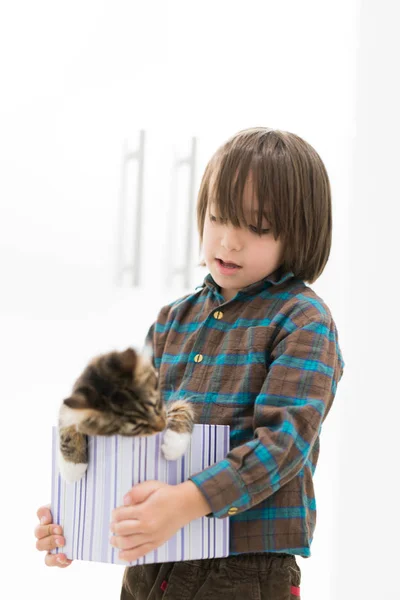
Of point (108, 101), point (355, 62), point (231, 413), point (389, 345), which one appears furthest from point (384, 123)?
point (231, 413)

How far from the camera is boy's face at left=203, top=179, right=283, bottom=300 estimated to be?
994 mm

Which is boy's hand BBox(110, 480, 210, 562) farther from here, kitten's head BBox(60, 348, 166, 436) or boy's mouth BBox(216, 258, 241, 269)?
boy's mouth BBox(216, 258, 241, 269)

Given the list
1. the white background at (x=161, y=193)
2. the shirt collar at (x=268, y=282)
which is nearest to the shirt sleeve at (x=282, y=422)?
the shirt collar at (x=268, y=282)

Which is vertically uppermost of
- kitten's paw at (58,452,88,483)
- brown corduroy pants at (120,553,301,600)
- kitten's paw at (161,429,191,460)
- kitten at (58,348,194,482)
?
kitten at (58,348,194,482)

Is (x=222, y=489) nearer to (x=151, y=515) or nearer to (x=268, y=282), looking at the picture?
(x=151, y=515)

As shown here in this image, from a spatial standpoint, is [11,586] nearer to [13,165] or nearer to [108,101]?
[13,165]

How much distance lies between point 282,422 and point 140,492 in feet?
0.60

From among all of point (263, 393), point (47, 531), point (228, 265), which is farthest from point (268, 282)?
point (47, 531)

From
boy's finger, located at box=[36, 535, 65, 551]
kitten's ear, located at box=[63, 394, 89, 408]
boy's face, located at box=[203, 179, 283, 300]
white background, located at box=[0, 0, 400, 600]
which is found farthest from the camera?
white background, located at box=[0, 0, 400, 600]

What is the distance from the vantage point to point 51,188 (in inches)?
63.5

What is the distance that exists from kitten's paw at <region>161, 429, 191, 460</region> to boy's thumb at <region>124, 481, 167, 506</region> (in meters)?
0.04

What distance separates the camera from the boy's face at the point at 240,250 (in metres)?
0.99

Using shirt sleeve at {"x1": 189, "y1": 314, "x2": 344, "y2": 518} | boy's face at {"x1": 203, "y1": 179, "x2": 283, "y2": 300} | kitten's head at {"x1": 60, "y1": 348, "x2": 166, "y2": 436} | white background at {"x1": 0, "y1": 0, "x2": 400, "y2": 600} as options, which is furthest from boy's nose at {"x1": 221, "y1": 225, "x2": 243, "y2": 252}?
white background at {"x1": 0, "y1": 0, "x2": 400, "y2": 600}

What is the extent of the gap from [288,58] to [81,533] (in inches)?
57.8
